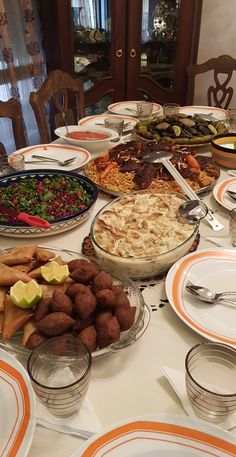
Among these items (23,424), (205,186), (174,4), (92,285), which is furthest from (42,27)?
(23,424)

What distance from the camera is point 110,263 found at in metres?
0.96

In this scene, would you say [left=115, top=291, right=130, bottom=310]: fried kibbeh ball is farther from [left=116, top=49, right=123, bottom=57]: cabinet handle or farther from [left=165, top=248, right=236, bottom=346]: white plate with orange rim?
[left=116, top=49, right=123, bottom=57]: cabinet handle

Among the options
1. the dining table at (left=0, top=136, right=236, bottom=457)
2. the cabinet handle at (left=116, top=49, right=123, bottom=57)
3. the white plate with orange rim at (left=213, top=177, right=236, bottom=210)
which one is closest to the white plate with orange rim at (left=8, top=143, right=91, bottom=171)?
the white plate with orange rim at (left=213, top=177, right=236, bottom=210)

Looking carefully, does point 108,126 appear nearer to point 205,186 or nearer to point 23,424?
point 205,186

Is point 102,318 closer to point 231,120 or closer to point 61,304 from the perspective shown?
point 61,304

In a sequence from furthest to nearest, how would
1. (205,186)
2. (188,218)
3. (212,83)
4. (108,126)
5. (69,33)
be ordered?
(212,83) < (69,33) < (108,126) < (205,186) < (188,218)

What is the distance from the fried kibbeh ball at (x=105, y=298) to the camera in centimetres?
76

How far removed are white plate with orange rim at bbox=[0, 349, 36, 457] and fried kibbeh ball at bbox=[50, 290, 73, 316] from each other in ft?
0.39

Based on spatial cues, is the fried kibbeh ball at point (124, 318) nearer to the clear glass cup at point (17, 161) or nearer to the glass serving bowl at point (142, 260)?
the glass serving bowl at point (142, 260)

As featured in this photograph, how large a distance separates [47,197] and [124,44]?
255 cm

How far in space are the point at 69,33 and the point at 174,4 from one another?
0.91 meters

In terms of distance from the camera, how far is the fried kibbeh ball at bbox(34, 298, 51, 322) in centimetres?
76

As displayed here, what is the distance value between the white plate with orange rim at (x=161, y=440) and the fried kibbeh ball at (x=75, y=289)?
264 millimetres

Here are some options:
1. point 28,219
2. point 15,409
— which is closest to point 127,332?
point 15,409
